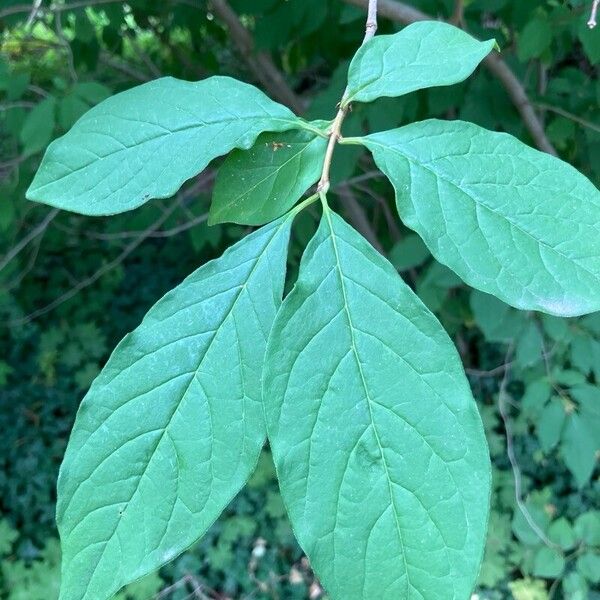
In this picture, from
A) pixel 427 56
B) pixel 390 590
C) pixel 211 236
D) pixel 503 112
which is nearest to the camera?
pixel 390 590

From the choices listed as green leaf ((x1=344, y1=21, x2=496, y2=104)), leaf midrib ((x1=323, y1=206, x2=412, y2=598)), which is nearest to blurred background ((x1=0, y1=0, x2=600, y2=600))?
green leaf ((x1=344, y1=21, x2=496, y2=104))

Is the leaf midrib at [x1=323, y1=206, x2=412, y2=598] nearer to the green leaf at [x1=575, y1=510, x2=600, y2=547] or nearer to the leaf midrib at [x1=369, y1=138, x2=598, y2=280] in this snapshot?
the leaf midrib at [x1=369, y1=138, x2=598, y2=280]

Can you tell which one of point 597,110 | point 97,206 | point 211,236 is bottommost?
point 211,236

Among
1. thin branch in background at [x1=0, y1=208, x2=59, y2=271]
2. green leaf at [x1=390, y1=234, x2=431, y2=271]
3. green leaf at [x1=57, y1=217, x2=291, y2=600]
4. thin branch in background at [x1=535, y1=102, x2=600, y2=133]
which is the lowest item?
thin branch in background at [x1=0, y1=208, x2=59, y2=271]

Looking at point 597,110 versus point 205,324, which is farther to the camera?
point 597,110

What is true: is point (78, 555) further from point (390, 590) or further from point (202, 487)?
point (390, 590)

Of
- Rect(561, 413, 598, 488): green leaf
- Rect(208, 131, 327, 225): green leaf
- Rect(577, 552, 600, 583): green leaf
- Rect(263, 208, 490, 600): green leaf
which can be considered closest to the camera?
Rect(263, 208, 490, 600): green leaf

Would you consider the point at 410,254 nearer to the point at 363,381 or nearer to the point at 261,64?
the point at 261,64

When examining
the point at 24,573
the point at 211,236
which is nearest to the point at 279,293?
the point at 211,236
